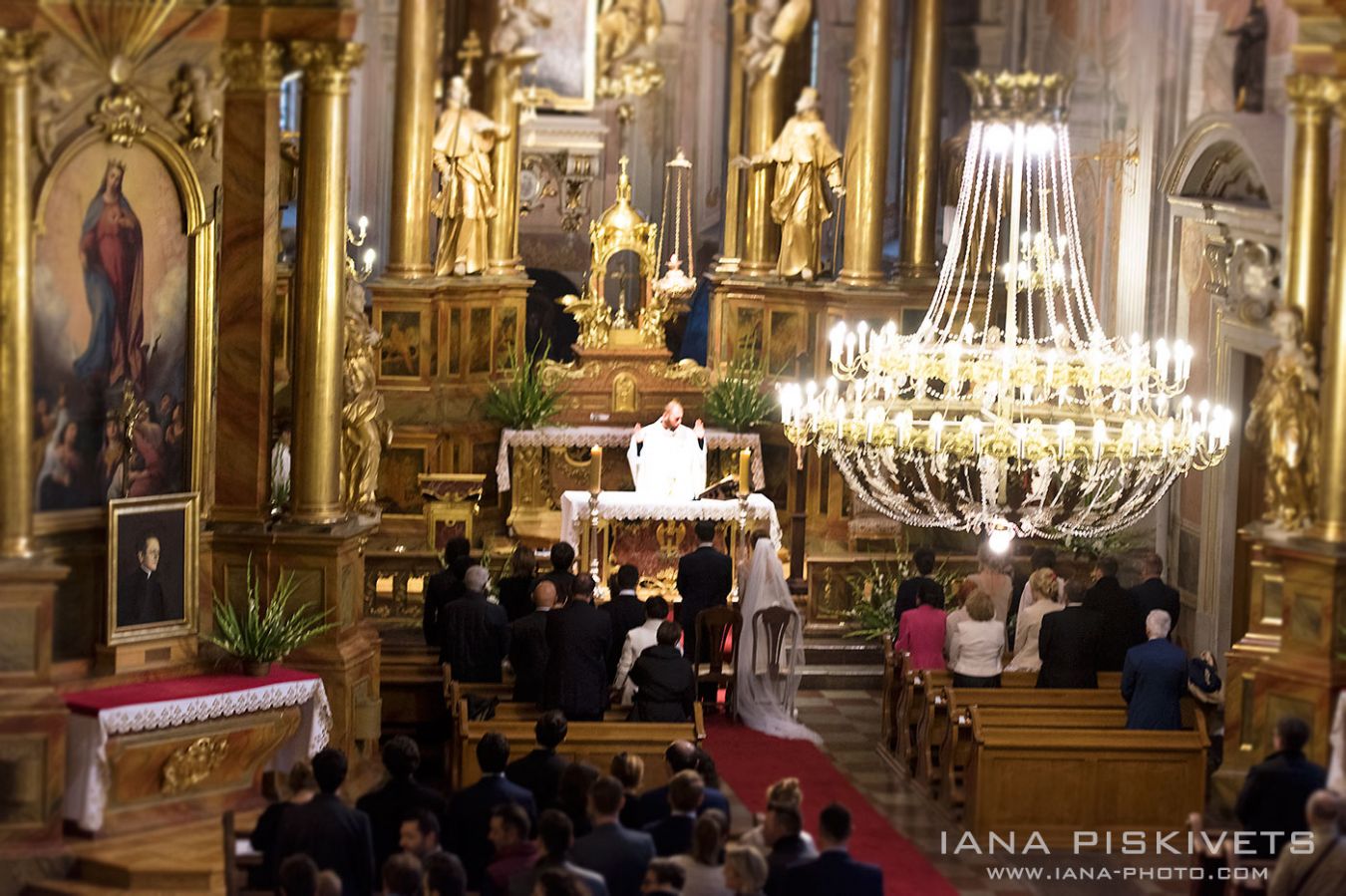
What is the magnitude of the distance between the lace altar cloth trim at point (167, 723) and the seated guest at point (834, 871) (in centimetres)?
497

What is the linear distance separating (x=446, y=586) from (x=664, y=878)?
719 cm

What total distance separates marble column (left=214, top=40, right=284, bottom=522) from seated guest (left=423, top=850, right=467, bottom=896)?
603cm

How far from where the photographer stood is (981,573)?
1875 centimetres

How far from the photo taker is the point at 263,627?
15.9 metres

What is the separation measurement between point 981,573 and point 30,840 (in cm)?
720

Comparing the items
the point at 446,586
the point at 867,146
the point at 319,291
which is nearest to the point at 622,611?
the point at 446,586

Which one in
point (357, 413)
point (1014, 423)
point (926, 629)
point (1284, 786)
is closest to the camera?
point (1284, 786)

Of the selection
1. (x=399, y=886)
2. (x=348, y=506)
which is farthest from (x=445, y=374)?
(x=399, y=886)

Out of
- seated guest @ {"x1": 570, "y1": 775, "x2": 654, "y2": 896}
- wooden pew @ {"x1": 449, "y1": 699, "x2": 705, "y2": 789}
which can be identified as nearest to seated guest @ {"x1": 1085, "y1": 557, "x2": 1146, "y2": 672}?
wooden pew @ {"x1": 449, "y1": 699, "x2": 705, "y2": 789}

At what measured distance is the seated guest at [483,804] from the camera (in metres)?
12.6

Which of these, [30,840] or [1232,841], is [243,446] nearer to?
[30,840]

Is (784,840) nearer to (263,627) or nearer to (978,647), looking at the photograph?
(263,627)

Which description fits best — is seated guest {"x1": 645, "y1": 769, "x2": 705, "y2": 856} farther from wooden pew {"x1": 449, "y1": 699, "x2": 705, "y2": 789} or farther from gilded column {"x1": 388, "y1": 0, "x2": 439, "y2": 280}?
gilded column {"x1": 388, "y1": 0, "x2": 439, "y2": 280}

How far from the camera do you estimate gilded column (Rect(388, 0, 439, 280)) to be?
22.9 meters
